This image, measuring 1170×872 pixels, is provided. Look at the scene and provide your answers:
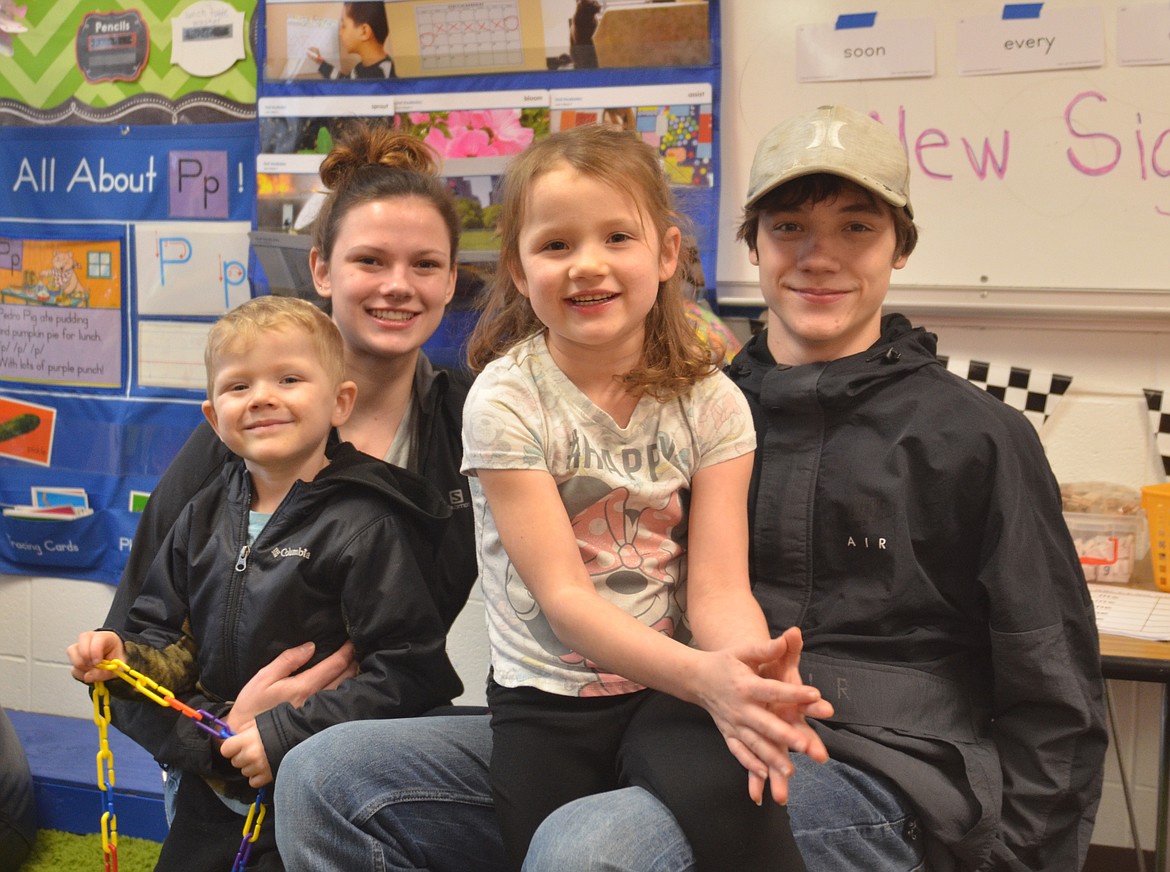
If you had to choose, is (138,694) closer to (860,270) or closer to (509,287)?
(509,287)

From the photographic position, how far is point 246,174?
2.83 metres

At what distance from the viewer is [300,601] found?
156 centimetres

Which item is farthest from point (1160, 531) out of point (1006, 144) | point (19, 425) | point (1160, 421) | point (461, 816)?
point (19, 425)

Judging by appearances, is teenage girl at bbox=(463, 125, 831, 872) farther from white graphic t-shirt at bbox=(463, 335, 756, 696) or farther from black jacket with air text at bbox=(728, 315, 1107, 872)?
black jacket with air text at bbox=(728, 315, 1107, 872)

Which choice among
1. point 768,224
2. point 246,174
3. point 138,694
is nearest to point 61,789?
point 138,694

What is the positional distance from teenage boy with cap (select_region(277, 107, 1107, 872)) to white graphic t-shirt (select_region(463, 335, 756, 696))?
0.16 metres

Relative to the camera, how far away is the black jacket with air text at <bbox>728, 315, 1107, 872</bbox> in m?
1.33

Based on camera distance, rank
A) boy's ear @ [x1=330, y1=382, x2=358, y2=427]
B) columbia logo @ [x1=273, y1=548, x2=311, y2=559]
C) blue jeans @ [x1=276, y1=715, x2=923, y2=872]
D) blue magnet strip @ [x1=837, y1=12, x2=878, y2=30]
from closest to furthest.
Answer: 1. blue jeans @ [x1=276, y1=715, x2=923, y2=872]
2. columbia logo @ [x1=273, y1=548, x2=311, y2=559]
3. boy's ear @ [x1=330, y1=382, x2=358, y2=427]
4. blue magnet strip @ [x1=837, y1=12, x2=878, y2=30]

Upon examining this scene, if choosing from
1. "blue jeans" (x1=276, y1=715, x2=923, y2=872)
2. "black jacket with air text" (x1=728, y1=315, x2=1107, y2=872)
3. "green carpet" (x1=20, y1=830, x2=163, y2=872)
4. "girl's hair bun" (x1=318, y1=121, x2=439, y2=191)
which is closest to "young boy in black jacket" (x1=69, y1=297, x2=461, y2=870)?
"blue jeans" (x1=276, y1=715, x2=923, y2=872)

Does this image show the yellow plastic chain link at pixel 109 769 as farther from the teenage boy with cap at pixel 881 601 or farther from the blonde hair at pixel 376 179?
the blonde hair at pixel 376 179

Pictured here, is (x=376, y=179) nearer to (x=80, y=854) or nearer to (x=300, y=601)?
(x=300, y=601)

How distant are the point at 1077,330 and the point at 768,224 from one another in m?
1.09

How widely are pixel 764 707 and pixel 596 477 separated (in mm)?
361

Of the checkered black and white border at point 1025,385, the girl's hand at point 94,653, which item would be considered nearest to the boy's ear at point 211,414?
the girl's hand at point 94,653
